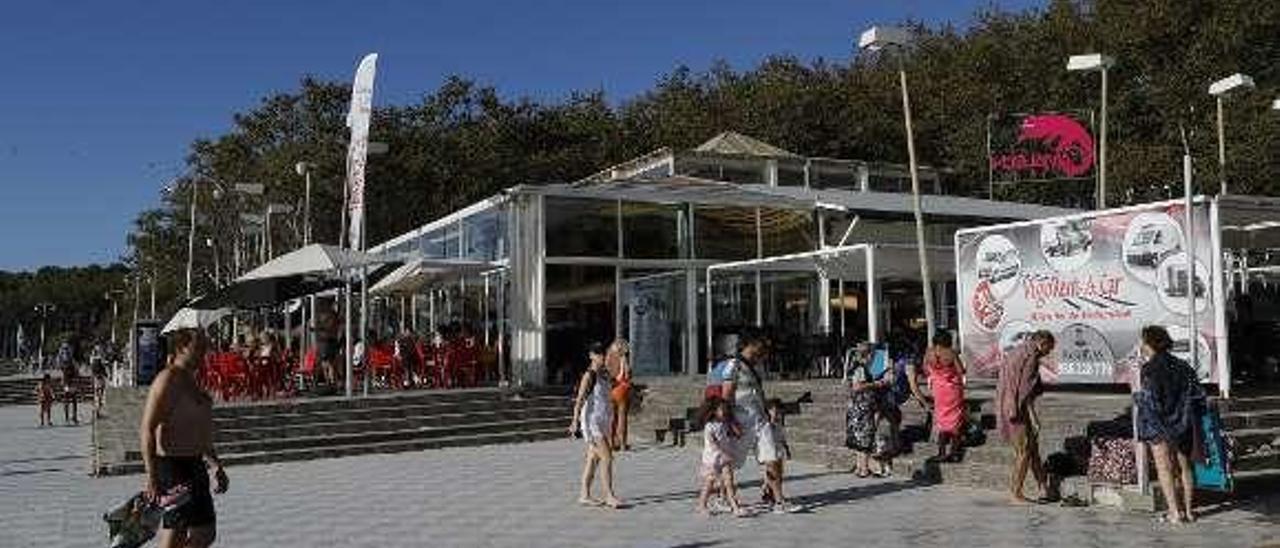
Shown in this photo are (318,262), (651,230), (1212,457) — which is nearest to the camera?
(1212,457)

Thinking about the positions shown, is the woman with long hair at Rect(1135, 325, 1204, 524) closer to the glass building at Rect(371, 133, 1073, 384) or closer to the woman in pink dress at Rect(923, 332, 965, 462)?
the woman in pink dress at Rect(923, 332, 965, 462)

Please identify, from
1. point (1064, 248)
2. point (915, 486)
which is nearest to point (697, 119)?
point (1064, 248)

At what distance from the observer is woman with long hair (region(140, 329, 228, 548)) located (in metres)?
6.41

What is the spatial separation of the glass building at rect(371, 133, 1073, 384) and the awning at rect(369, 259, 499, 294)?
0.19 ft

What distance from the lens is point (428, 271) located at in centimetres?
2070

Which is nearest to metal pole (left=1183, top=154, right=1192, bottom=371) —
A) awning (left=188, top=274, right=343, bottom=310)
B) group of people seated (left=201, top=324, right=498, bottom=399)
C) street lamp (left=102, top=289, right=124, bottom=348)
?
group of people seated (left=201, top=324, right=498, bottom=399)

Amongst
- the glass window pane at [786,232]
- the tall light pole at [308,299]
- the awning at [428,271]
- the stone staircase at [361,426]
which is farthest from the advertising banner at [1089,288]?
the tall light pole at [308,299]

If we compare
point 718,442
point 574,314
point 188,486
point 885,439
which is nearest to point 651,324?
point 574,314

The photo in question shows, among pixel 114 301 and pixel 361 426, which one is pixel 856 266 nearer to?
pixel 361 426

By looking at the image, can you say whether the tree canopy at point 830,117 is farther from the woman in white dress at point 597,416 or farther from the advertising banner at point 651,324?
the woman in white dress at point 597,416

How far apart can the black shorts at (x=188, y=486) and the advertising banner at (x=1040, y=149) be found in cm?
2458

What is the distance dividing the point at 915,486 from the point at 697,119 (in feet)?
104

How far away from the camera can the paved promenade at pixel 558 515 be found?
8969 mm

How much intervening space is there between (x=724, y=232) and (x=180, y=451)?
17099mm
